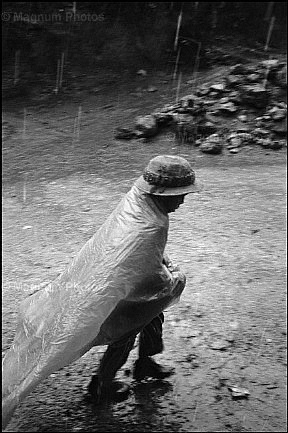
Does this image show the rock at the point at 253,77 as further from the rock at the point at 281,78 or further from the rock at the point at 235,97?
the rock at the point at 235,97

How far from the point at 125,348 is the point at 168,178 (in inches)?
47.9

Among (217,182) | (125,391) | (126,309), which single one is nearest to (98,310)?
(126,309)

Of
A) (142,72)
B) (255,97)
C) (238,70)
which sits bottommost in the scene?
(255,97)

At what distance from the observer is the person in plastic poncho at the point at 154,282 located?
12.3 ft

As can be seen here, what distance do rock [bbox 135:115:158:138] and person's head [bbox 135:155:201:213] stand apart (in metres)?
7.89

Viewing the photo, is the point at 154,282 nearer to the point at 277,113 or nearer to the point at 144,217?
the point at 144,217

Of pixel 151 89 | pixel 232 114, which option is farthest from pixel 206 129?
pixel 151 89

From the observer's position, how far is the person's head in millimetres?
3729

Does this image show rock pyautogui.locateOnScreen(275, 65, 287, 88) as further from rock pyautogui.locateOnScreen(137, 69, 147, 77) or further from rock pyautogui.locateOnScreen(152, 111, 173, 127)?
rock pyautogui.locateOnScreen(137, 69, 147, 77)

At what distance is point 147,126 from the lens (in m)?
11.6

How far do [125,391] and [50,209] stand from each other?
442cm

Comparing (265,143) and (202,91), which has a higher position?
(202,91)

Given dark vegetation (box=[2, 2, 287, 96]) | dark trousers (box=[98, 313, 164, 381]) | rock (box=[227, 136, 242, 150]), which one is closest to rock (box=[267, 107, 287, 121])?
rock (box=[227, 136, 242, 150])

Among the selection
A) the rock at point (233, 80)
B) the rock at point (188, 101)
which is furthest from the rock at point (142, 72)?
the rock at point (233, 80)
